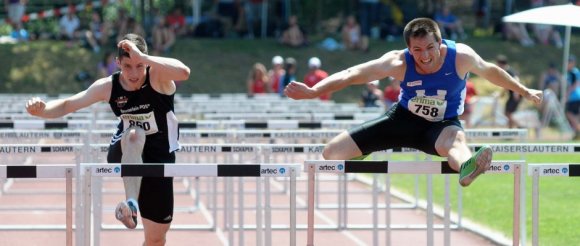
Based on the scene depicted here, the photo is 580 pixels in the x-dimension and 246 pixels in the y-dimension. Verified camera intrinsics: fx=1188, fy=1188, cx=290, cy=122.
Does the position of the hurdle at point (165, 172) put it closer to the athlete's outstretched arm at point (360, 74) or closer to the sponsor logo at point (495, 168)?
the athlete's outstretched arm at point (360, 74)

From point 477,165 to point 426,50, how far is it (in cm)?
126

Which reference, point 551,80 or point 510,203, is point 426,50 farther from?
point 551,80

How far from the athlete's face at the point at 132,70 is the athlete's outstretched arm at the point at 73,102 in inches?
9.3

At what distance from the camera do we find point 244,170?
826cm

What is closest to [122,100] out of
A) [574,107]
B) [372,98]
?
[372,98]

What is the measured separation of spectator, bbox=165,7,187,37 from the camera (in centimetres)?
3766

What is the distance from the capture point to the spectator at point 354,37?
3778 centimetres

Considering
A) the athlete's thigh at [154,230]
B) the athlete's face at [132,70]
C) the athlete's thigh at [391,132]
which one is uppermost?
the athlete's face at [132,70]

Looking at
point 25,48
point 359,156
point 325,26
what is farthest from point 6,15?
point 359,156


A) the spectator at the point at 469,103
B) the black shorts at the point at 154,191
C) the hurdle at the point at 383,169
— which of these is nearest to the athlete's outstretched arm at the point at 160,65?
the black shorts at the point at 154,191

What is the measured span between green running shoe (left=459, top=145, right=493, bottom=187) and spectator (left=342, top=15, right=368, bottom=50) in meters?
29.6

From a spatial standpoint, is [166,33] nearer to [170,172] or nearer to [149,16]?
[149,16]

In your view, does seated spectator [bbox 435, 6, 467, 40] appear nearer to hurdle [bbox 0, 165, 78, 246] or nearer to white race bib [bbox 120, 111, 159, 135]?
white race bib [bbox 120, 111, 159, 135]

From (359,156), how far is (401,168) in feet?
4.69
